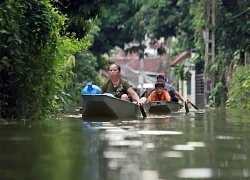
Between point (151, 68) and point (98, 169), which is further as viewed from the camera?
point (151, 68)

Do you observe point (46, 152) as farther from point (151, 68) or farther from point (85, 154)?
point (151, 68)

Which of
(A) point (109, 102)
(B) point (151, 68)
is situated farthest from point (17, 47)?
(B) point (151, 68)

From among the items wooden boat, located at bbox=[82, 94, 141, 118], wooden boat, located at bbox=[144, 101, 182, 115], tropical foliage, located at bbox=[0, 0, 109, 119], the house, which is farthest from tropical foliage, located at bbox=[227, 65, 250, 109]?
the house

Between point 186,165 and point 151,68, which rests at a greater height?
point 151,68

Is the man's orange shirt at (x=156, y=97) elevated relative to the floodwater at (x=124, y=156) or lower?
elevated

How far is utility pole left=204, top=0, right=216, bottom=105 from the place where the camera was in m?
29.3

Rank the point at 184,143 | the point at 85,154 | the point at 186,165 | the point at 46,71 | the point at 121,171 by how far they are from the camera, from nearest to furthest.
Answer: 1. the point at 121,171
2. the point at 186,165
3. the point at 85,154
4. the point at 184,143
5. the point at 46,71

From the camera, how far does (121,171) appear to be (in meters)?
4.55

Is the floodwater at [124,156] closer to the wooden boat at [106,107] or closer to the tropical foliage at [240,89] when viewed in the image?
the wooden boat at [106,107]

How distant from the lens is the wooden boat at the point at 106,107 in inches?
490

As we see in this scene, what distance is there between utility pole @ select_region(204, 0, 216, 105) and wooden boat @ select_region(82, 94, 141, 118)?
55.0ft

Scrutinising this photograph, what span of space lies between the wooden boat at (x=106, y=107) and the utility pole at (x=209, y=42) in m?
16.8

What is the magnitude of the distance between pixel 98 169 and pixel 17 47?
6209 mm

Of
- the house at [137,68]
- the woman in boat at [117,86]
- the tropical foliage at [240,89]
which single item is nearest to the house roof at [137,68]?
the house at [137,68]
